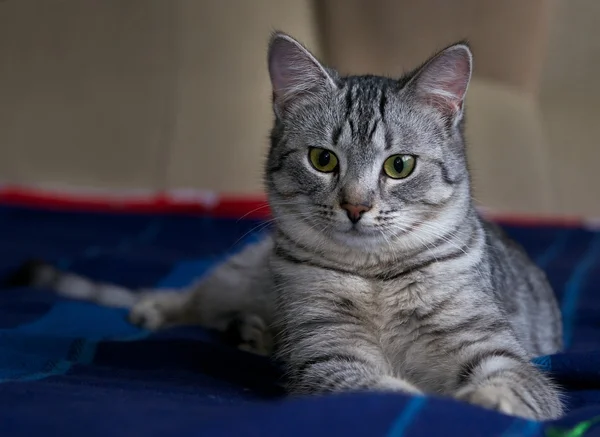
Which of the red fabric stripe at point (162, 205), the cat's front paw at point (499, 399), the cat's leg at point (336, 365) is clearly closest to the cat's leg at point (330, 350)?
the cat's leg at point (336, 365)

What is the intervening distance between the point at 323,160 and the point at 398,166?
153 mm

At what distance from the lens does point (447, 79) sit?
1.59m

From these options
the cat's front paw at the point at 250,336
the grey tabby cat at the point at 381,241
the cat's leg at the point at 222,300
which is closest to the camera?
the grey tabby cat at the point at 381,241

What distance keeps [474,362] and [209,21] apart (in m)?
2.97

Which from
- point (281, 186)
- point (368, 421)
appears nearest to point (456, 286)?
point (281, 186)

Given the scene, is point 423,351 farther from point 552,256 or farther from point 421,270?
point 552,256

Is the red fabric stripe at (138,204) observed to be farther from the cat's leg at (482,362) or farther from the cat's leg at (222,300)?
the cat's leg at (482,362)

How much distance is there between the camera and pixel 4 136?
3.93 metres

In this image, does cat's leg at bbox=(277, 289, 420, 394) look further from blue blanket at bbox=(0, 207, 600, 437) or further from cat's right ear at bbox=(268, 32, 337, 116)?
cat's right ear at bbox=(268, 32, 337, 116)

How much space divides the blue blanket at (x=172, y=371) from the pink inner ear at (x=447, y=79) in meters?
0.58

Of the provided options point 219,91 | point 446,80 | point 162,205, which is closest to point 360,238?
point 446,80

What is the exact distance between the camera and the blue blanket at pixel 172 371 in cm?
102

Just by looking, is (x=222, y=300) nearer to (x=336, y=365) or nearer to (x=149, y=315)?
(x=149, y=315)

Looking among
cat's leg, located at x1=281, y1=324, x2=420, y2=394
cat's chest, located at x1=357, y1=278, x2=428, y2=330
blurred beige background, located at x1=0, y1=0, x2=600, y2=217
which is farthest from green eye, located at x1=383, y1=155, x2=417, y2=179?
blurred beige background, located at x1=0, y1=0, x2=600, y2=217
